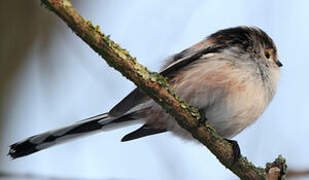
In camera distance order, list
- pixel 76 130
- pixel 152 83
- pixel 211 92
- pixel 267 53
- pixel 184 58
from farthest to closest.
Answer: pixel 267 53, pixel 76 130, pixel 184 58, pixel 211 92, pixel 152 83

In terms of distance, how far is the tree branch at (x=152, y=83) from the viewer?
2515 mm

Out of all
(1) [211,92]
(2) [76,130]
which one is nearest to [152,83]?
(1) [211,92]

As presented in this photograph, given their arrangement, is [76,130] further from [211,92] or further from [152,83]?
[152,83]

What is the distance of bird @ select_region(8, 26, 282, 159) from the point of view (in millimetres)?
3719

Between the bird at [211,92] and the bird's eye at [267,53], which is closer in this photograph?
the bird at [211,92]

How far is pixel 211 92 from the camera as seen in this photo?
372 centimetres

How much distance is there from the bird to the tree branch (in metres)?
0.46

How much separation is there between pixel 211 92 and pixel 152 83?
1.01 m

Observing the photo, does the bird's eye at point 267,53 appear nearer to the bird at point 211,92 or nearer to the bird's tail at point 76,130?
the bird at point 211,92

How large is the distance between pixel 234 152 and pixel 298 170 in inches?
32.6

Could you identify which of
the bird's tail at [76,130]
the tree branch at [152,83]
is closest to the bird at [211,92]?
the bird's tail at [76,130]

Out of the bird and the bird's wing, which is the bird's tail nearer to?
the bird

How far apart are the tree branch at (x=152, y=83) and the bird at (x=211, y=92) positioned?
18.1 inches

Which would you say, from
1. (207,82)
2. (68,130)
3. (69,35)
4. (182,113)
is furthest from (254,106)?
(69,35)
